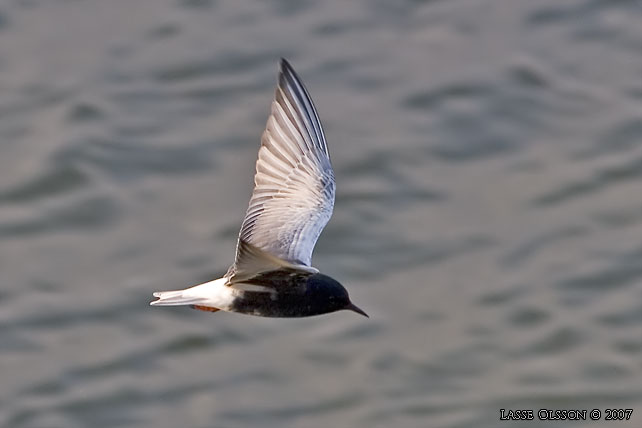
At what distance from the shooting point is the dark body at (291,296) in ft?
24.0

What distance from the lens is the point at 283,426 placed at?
12484 millimetres

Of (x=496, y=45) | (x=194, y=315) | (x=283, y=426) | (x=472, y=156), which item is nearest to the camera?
(x=283, y=426)

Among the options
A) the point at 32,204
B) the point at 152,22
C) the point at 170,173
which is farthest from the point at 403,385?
the point at 152,22

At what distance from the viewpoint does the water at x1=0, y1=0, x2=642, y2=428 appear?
12.7 metres

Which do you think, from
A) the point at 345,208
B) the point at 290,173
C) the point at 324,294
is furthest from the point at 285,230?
the point at 345,208

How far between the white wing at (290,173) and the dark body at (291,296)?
0.60 m

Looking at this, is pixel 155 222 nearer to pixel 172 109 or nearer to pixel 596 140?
pixel 172 109

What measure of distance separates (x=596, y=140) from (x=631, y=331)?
2.41 meters

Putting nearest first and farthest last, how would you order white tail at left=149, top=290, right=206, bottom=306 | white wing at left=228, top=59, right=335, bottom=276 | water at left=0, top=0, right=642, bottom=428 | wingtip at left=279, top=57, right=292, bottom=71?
white tail at left=149, top=290, right=206, bottom=306, white wing at left=228, top=59, right=335, bottom=276, wingtip at left=279, top=57, right=292, bottom=71, water at left=0, top=0, right=642, bottom=428

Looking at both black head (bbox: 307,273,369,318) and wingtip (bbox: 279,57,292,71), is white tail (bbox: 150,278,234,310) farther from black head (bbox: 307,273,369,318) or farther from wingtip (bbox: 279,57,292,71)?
wingtip (bbox: 279,57,292,71)

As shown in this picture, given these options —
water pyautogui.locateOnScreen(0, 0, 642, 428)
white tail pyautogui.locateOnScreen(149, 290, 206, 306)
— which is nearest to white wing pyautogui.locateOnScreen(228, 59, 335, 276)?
white tail pyautogui.locateOnScreen(149, 290, 206, 306)

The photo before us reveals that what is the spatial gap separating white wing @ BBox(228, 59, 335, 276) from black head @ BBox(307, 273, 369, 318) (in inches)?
24.7

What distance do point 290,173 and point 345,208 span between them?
5.51 m

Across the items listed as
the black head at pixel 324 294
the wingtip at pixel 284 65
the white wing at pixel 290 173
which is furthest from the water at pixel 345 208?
the black head at pixel 324 294
